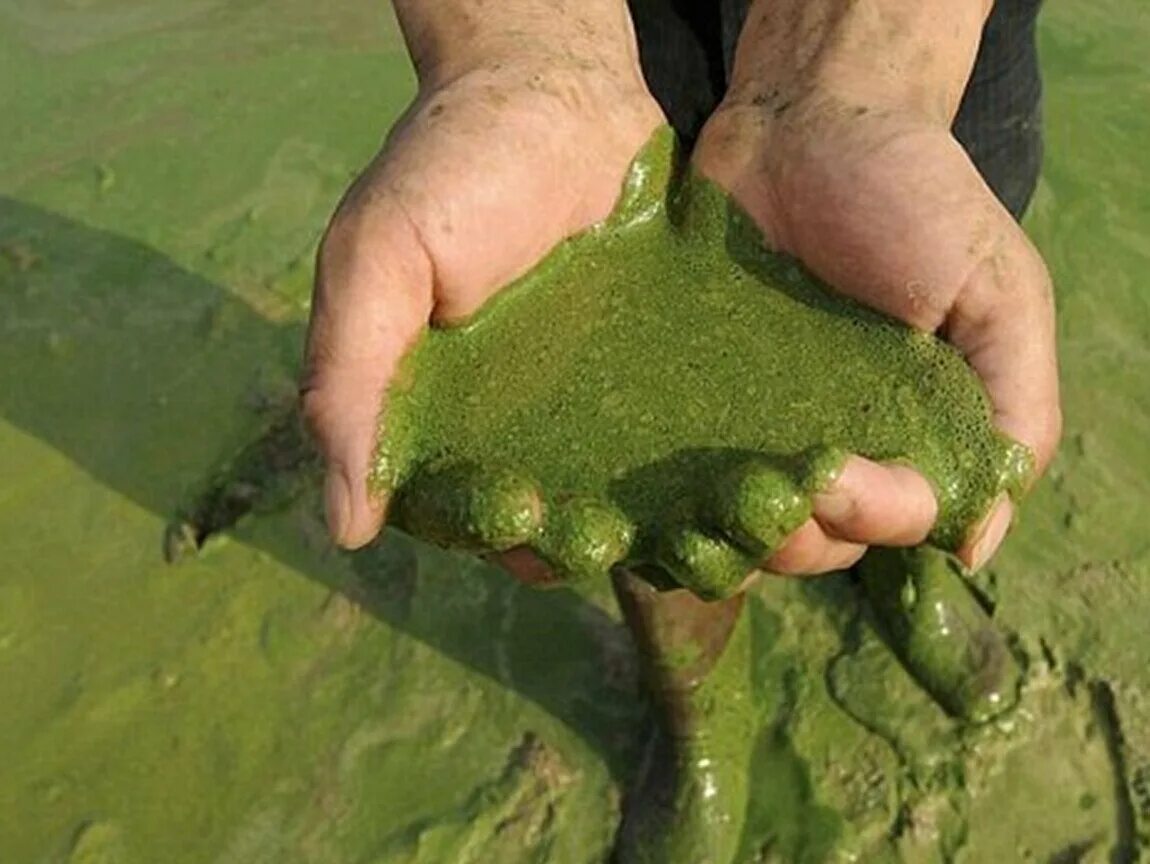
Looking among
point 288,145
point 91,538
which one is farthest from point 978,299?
point 288,145

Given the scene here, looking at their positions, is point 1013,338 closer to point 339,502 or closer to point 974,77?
point 974,77

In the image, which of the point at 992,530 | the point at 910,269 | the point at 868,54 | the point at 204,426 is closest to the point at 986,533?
the point at 992,530

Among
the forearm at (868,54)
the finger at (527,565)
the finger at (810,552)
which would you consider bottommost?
the finger at (527,565)

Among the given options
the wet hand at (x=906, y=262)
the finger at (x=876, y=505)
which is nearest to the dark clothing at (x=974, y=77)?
the wet hand at (x=906, y=262)

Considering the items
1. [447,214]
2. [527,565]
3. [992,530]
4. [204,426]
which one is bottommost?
[204,426]

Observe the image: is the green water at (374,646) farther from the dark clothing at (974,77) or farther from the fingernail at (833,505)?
the fingernail at (833,505)

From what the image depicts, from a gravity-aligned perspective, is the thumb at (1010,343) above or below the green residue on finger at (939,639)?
above

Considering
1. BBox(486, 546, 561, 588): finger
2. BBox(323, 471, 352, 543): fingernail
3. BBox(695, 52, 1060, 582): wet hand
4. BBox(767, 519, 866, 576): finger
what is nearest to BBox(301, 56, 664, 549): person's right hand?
BBox(323, 471, 352, 543): fingernail
